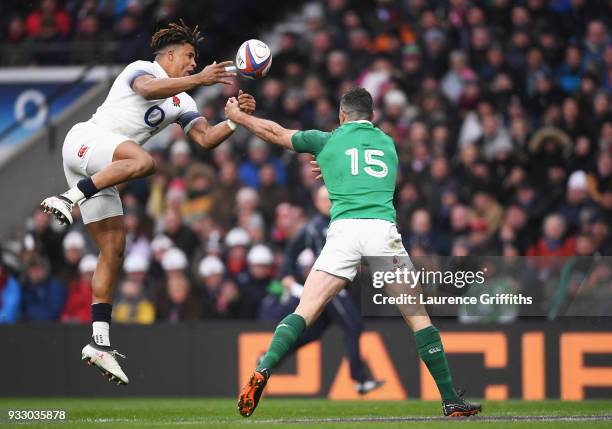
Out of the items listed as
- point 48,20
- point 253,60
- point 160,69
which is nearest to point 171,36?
point 160,69

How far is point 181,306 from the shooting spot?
1570 centimetres

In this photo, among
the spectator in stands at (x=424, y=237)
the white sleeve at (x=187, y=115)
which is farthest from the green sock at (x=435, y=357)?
the spectator in stands at (x=424, y=237)

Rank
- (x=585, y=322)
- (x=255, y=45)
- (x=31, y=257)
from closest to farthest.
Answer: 1. (x=255, y=45)
2. (x=585, y=322)
3. (x=31, y=257)

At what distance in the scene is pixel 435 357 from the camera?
9.75 m

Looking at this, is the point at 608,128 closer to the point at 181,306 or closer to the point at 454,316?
the point at 454,316

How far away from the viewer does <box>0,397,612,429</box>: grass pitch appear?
369 inches

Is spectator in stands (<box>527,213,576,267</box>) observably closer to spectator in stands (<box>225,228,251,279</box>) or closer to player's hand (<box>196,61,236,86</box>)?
spectator in stands (<box>225,228,251,279</box>)

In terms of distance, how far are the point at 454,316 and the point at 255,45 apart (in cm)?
502

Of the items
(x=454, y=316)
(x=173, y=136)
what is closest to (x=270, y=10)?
(x=173, y=136)

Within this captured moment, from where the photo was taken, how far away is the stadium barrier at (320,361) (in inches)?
553

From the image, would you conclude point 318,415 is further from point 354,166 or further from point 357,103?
point 357,103

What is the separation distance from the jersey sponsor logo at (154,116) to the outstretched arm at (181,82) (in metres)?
0.35

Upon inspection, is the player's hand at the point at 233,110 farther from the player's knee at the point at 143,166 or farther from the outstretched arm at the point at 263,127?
the player's knee at the point at 143,166

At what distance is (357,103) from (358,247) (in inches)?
43.0
